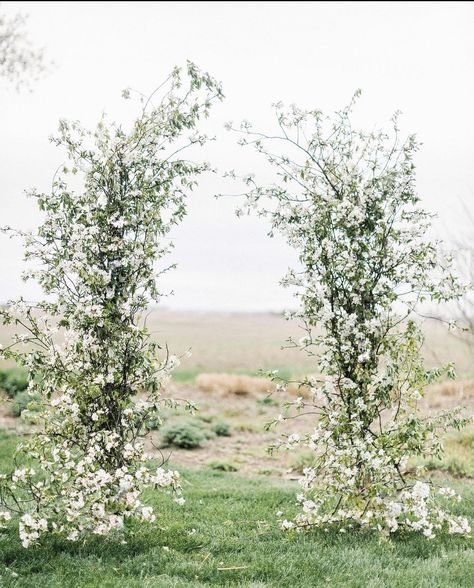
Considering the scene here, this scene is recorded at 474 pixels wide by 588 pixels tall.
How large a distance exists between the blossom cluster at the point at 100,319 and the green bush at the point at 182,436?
20.2 feet

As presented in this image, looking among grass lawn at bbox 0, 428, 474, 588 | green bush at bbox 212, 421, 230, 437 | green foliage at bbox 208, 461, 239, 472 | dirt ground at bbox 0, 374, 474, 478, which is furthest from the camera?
green bush at bbox 212, 421, 230, 437

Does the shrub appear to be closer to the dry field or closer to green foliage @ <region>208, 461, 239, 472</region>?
the dry field

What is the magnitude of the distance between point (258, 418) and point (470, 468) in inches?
271

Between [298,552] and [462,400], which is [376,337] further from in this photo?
[462,400]

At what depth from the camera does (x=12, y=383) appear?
15.4 metres

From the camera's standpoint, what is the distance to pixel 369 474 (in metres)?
6.67

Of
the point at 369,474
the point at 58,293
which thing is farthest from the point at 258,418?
the point at 58,293

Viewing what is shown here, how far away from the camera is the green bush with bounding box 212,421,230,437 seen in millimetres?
14133

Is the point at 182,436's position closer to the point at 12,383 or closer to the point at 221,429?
the point at 221,429

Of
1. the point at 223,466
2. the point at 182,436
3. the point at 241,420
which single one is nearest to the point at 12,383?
the point at 182,436

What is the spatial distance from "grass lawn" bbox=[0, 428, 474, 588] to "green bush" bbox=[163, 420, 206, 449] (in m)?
5.33

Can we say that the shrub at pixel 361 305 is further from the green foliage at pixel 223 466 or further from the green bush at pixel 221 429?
the green bush at pixel 221 429

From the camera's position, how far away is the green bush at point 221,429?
14.1 m

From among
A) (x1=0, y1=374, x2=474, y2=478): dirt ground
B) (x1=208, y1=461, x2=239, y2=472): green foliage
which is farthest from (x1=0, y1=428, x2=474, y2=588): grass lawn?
(x1=208, y1=461, x2=239, y2=472): green foliage
